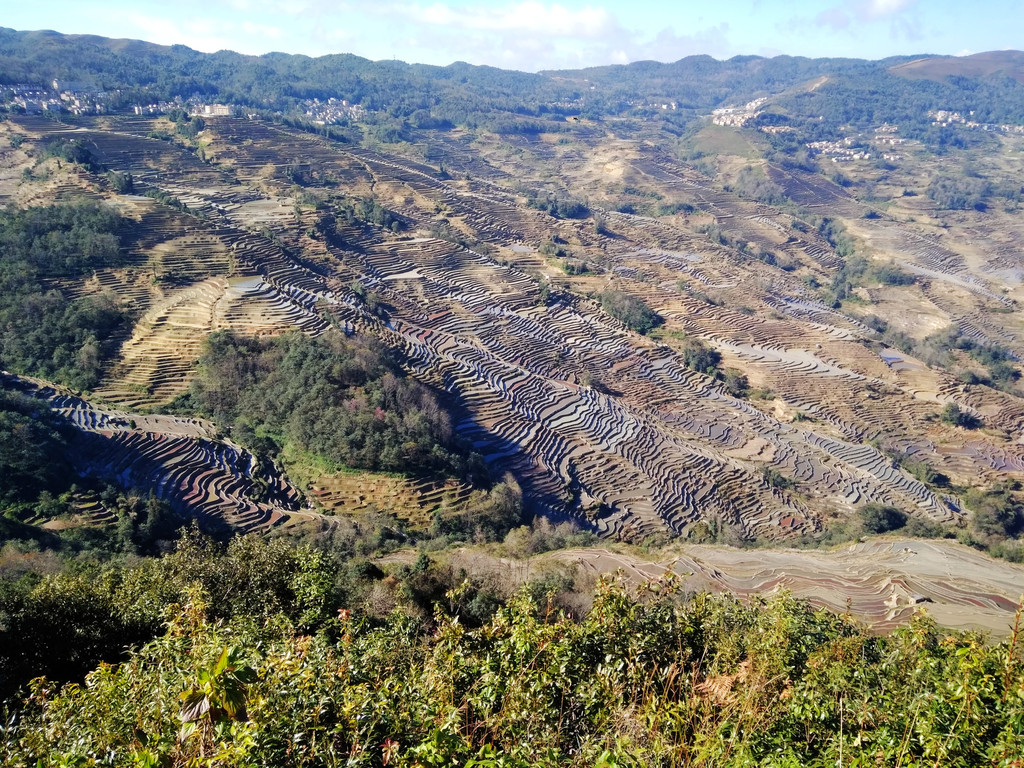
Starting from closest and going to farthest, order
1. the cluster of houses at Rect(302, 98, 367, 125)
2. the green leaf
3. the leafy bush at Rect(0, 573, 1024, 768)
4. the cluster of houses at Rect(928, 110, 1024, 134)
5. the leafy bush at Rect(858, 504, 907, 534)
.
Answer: the green leaf
the leafy bush at Rect(0, 573, 1024, 768)
the leafy bush at Rect(858, 504, 907, 534)
the cluster of houses at Rect(302, 98, 367, 125)
the cluster of houses at Rect(928, 110, 1024, 134)

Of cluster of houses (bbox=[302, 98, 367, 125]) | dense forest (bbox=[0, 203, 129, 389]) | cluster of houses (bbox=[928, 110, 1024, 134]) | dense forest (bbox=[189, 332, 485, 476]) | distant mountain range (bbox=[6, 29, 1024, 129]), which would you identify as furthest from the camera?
cluster of houses (bbox=[928, 110, 1024, 134])

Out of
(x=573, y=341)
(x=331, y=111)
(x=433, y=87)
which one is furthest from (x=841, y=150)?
(x=573, y=341)

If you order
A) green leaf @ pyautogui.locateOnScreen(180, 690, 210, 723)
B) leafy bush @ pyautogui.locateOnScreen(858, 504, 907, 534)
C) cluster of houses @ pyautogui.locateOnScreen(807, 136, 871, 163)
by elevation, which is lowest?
leafy bush @ pyautogui.locateOnScreen(858, 504, 907, 534)

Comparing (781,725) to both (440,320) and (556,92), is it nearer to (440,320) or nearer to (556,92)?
(440,320)

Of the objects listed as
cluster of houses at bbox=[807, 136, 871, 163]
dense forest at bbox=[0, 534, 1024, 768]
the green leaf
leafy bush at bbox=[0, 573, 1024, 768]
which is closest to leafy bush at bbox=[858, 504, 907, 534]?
dense forest at bbox=[0, 534, 1024, 768]

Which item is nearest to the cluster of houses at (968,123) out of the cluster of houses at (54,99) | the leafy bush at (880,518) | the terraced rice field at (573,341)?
the terraced rice field at (573,341)

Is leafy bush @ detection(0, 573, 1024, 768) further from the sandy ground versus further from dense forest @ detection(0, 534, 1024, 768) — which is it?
the sandy ground

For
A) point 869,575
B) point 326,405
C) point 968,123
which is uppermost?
point 968,123

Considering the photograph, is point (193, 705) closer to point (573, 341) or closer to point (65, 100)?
point (573, 341)

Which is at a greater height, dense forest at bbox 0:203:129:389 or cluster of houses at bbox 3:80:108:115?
cluster of houses at bbox 3:80:108:115

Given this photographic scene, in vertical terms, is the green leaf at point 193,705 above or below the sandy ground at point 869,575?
above

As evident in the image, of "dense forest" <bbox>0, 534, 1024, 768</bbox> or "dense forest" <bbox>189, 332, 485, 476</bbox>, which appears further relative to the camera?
"dense forest" <bbox>189, 332, 485, 476</bbox>

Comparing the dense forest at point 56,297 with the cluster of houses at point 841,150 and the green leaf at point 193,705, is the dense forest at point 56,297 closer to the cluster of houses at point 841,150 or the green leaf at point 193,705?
the green leaf at point 193,705
